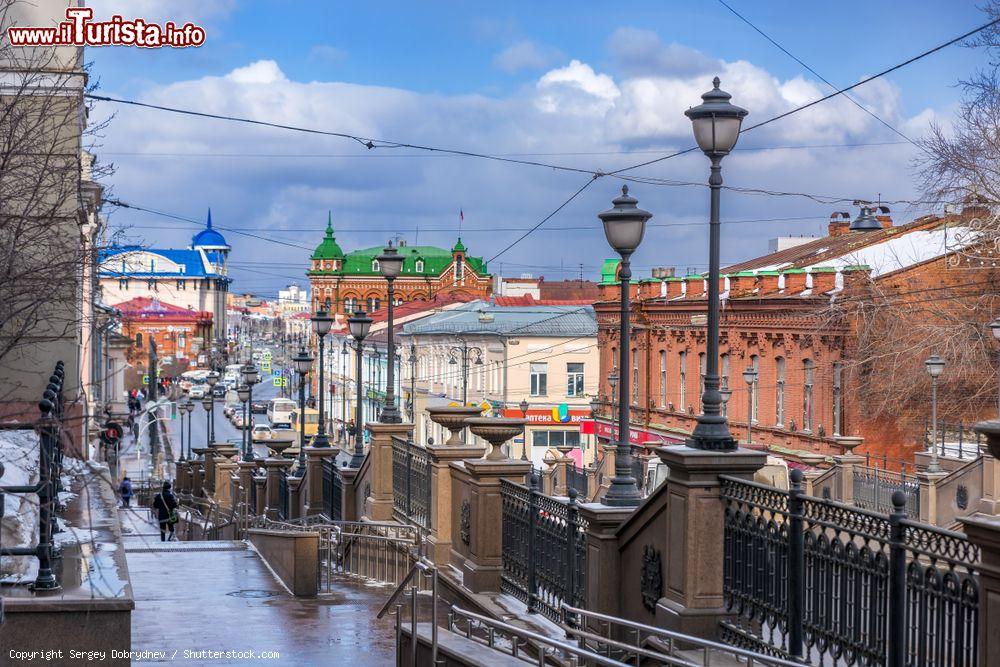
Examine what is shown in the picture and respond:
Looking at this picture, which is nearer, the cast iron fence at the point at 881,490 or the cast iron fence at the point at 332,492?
the cast iron fence at the point at 332,492

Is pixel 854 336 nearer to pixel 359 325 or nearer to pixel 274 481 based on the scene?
pixel 274 481

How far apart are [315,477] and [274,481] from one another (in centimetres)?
483

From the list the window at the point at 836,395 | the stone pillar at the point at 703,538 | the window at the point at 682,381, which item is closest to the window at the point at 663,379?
the window at the point at 682,381

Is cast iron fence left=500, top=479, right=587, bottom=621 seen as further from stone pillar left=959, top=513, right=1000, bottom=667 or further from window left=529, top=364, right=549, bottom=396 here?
window left=529, top=364, right=549, bottom=396

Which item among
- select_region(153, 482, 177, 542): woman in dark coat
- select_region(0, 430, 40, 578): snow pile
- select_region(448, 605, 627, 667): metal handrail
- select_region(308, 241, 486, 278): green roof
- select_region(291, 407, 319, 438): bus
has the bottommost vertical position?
select_region(291, 407, 319, 438): bus

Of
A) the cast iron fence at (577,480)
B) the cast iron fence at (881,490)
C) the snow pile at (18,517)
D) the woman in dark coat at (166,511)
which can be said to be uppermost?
the snow pile at (18,517)

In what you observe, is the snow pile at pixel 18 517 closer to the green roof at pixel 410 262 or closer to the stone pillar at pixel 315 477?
the stone pillar at pixel 315 477

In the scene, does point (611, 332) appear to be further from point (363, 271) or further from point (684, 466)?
point (363, 271)

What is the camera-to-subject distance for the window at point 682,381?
5250cm

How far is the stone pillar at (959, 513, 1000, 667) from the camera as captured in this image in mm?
6148

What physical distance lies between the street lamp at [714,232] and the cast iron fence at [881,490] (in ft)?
52.5

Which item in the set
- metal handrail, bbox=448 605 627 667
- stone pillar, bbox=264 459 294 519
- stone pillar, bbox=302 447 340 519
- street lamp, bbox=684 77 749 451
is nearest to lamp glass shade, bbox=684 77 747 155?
street lamp, bbox=684 77 749 451

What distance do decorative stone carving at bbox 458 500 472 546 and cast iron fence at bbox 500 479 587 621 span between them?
51 cm

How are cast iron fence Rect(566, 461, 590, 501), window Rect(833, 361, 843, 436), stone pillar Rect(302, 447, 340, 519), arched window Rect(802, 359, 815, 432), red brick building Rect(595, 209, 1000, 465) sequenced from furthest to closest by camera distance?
arched window Rect(802, 359, 815, 432) < window Rect(833, 361, 843, 436) < red brick building Rect(595, 209, 1000, 465) < cast iron fence Rect(566, 461, 590, 501) < stone pillar Rect(302, 447, 340, 519)
